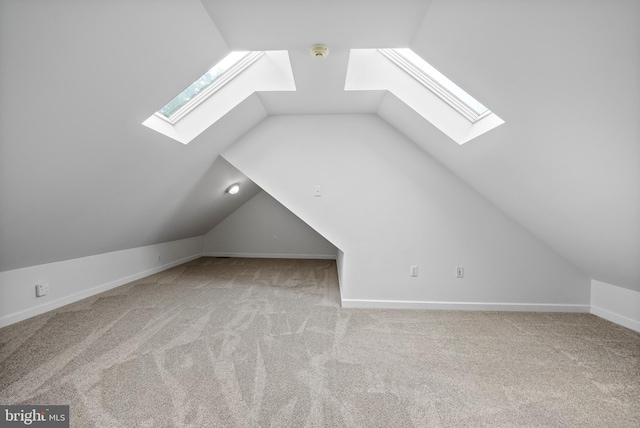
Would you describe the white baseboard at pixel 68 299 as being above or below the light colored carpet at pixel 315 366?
above

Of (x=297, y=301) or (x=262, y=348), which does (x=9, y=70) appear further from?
(x=297, y=301)

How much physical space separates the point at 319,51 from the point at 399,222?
1956 mm

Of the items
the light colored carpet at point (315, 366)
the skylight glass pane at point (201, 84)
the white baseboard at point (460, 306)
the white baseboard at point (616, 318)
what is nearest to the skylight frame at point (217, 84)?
the skylight glass pane at point (201, 84)

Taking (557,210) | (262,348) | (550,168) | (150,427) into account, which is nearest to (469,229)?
(557,210)

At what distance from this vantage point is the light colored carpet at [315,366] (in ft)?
4.99

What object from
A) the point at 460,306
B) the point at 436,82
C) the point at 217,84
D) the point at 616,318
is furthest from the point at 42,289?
the point at 616,318

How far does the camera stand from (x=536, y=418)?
1.51 meters

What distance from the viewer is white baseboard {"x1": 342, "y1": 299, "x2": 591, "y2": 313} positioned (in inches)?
126

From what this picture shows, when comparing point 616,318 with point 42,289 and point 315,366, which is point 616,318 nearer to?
point 315,366

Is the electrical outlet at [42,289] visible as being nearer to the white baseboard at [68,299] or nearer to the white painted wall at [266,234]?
the white baseboard at [68,299]

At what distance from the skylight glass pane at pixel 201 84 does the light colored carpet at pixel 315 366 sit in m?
2.02

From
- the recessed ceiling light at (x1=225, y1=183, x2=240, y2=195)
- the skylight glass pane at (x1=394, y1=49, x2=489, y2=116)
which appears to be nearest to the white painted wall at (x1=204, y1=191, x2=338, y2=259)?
the recessed ceiling light at (x1=225, y1=183, x2=240, y2=195)

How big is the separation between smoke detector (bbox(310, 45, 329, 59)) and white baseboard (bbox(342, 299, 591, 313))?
97.0 inches

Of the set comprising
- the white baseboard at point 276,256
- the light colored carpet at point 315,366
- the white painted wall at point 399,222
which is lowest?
the light colored carpet at point 315,366
